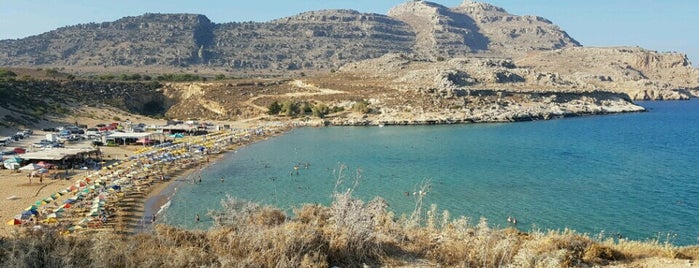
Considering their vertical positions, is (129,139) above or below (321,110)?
below

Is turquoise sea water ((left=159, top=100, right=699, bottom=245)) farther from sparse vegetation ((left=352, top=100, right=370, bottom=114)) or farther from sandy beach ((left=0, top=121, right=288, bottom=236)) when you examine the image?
sparse vegetation ((left=352, top=100, right=370, bottom=114))

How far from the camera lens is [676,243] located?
18219mm

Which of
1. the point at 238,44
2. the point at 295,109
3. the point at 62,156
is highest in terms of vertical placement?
the point at 238,44

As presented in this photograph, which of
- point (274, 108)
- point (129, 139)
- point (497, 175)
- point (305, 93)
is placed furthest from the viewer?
point (305, 93)

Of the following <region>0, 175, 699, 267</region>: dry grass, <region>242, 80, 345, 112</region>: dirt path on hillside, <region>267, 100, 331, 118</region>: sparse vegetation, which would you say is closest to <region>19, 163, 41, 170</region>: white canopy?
<region>0, 175, 699, 267</region>: dry grass

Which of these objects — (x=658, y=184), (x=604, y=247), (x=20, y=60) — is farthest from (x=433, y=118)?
(x=20, y=60)

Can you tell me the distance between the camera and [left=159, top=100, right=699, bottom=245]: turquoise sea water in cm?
2231

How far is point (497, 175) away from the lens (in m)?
31.4

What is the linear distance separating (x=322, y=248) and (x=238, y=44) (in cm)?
15195

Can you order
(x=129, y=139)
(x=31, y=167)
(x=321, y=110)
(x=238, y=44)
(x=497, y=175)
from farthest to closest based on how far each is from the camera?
(x=238, y=44) < (x=321, y=110) < (x=129, y=139) < (x=497, y=175) < (x=31, y=167)

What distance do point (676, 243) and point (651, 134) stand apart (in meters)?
43.4

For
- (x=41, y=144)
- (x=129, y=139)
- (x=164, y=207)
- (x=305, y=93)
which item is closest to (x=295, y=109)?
(x=305, y=93)

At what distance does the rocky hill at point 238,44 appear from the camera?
5236 inches

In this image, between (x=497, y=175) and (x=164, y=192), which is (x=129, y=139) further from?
(x=497, y=175)
